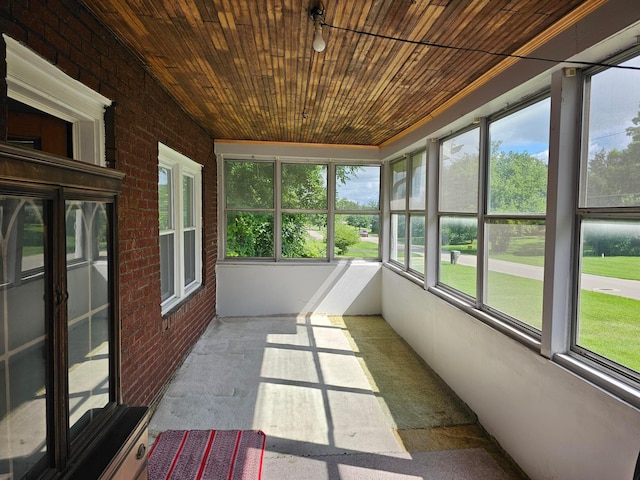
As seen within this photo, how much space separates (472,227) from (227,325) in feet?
11.6

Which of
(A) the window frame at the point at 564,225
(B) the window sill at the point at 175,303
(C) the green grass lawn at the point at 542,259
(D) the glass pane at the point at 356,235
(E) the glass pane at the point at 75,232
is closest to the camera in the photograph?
(E) the glass pane at the point at 75,232

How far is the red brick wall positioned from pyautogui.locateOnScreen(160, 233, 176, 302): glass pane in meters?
0.24

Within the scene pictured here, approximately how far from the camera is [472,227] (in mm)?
3324

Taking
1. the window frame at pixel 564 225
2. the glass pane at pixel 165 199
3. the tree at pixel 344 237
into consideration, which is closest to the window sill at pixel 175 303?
the glass pane at pixel 165 199

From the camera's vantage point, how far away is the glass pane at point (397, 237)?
17.6ft

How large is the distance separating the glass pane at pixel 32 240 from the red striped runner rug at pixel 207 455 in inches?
71.5

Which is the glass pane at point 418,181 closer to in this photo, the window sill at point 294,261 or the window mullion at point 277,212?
the window sill at point 294,261

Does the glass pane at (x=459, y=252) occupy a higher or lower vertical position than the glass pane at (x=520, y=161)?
lower

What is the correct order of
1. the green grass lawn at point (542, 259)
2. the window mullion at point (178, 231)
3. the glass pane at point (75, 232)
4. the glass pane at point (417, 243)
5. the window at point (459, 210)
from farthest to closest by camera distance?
the glass pane at point (417, 243), the window mullion at point (178, 231), the window at point (459, 210), the green grass lawn at point (542, 259), the glass pane at point (75, 232)

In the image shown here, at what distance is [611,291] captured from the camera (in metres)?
1.90

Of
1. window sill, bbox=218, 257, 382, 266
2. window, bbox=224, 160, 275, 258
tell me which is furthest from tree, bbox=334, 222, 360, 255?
window, bbox=224, 160, 275, 258

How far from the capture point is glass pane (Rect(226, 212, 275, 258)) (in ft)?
19.4

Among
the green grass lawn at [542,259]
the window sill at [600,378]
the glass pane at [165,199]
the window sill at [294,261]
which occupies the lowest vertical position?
the window sill at [600,378]

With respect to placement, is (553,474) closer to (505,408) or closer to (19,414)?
(505,408)
